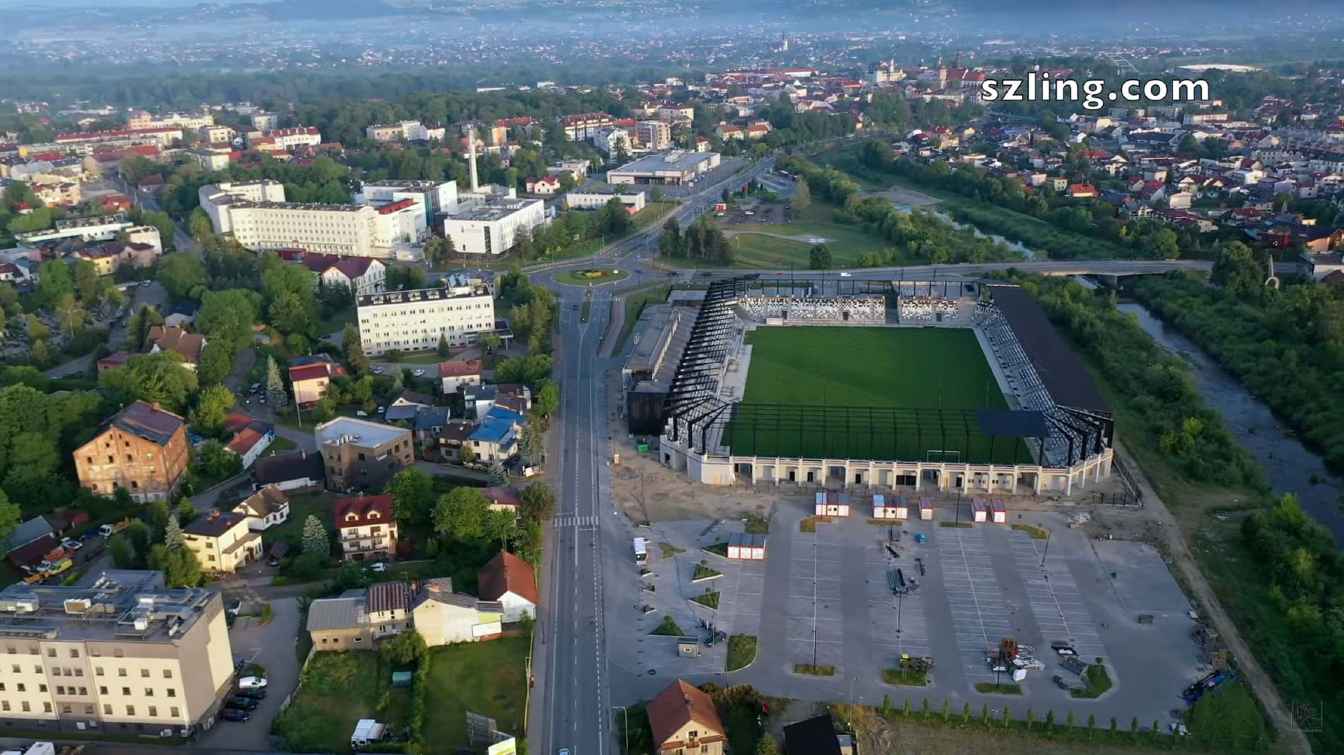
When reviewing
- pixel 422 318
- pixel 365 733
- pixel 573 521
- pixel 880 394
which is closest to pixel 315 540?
pixel 573 521

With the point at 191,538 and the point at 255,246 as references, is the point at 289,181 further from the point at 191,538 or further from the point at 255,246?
the point at 191,538

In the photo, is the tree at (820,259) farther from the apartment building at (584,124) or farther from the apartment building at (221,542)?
the apartment building at (584,124)

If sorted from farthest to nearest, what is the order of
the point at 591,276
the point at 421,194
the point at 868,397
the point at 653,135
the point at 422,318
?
the point at 653,135
the point at 421,194
the point at 591,276
the point at 422,318
the point at 868,397

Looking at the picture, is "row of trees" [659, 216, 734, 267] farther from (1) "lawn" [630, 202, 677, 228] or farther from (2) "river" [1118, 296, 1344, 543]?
(2) "river" [1118, 296, 1344, 543]

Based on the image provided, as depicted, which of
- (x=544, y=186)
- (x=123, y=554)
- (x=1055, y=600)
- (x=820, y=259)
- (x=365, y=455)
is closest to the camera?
(x=1055, y=600)

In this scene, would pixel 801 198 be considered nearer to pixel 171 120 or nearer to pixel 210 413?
pixel 210 413

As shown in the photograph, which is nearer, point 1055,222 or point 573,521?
point 573,521

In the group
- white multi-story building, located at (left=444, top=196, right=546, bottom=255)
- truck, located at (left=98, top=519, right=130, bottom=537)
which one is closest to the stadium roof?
truck, located at (left=98, top=519, right=130, bottom=537)
